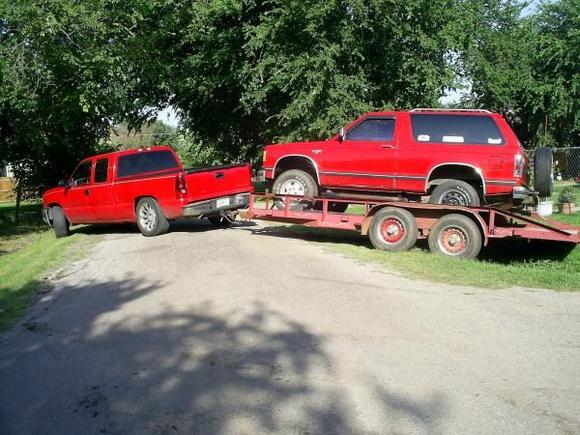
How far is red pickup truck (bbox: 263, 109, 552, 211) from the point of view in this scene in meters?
9.59

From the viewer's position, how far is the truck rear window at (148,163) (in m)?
13.4

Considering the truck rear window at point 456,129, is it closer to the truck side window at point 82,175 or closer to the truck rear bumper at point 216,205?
the truck rear bumper at point 216,205

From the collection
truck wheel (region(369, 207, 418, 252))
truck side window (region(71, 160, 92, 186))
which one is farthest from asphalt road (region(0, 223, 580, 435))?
truck side window (region(71, 160, 92, 186))

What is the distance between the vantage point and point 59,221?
15.0 meters

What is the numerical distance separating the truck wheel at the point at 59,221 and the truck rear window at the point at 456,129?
30.0 feet

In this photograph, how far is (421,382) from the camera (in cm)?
455

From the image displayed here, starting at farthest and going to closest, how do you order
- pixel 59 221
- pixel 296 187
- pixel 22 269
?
pixel 59 221 < pixel 296 187 < pixel 22 269

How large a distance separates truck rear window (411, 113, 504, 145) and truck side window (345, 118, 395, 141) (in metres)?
0.41

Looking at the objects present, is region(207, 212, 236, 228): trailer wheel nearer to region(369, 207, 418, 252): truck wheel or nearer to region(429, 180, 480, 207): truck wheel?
region(369, 207, 418, 252): truck wheel

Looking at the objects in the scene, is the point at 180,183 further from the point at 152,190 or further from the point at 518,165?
the point at 518,165

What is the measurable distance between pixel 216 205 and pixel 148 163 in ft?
6.33

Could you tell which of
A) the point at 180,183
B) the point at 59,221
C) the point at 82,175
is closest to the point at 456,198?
the point at 180,183

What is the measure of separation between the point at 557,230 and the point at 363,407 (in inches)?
251

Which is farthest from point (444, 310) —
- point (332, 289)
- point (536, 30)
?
point (536, 30)
